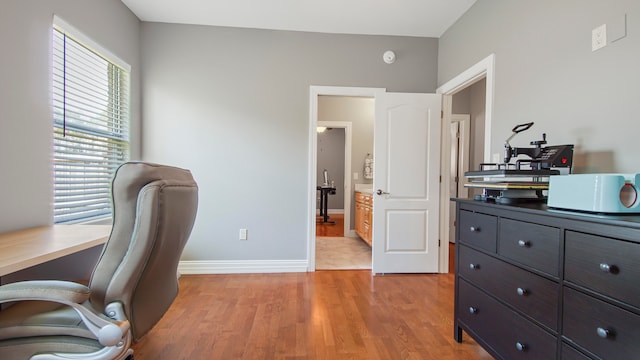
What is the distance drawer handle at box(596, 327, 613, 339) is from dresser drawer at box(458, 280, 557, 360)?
0.21 meters

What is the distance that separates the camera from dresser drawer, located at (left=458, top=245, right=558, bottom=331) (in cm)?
121

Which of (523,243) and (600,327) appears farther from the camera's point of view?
(523,243)

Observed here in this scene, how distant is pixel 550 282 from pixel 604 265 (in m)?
0.26

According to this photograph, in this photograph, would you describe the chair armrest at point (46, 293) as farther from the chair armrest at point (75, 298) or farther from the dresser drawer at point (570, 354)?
the dresser drawer at point (570, 354)

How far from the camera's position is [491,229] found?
5.16ft

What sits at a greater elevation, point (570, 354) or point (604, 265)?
point (604, 265)

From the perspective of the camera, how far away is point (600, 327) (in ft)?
3.31

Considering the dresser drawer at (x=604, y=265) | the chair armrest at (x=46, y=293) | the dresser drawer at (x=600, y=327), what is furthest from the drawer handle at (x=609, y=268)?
the chair armrest at (x=46, y=293)

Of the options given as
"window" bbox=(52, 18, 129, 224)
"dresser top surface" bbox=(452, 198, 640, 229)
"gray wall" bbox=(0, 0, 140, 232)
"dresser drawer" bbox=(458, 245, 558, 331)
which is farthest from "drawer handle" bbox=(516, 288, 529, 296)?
"window" bbox=(52, 18, 129, 224)

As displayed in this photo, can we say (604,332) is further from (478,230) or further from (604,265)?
(478,230)

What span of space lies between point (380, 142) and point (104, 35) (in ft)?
8.87

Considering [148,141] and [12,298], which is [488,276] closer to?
[12,298]

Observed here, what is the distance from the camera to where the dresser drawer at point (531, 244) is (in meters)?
1.19

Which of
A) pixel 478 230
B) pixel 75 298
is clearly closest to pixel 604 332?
pixel 478 230
